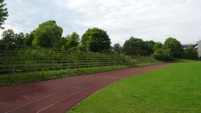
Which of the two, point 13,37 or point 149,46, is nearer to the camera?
point 13,37

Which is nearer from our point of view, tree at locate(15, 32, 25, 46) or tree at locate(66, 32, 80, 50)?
tree at locate(66, 32, 80, 50)

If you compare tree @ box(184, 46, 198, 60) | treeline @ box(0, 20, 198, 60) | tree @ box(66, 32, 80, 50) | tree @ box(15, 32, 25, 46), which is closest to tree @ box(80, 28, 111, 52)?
treeline @ box(0, 20, 198, 60)

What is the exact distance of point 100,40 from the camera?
50062 mm

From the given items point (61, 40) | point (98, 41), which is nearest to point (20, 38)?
point (61, 40)

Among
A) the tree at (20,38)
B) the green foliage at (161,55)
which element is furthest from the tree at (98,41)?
the tree at (20,38)

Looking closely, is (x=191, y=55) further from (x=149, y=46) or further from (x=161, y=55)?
(x=161, y=55)

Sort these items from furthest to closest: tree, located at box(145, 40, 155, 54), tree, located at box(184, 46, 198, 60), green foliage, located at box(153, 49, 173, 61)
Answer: tree, located at box(145, 40, 155, 54) < tree, located at box(184, 46, 198, 60) < green foliage, located at box(153, 49, 173, 61)

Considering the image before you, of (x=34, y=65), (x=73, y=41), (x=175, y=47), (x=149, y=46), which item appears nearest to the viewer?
(x=34, y=65)

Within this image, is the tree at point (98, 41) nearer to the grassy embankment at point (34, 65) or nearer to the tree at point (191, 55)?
the grassy embankment at point (34, 65)

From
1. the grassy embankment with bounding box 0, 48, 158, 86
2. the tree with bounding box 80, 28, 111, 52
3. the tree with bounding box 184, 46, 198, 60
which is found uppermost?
the tree with bounding box 80, 28, 111, 52

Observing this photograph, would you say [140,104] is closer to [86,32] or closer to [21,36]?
[86,32]

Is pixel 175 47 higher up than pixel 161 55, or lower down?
higher up

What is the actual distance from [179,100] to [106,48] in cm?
4339

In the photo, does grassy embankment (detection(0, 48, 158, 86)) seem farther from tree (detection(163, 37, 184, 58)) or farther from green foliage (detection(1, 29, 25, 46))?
tree (detection(163, 37, 184, 58))
